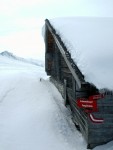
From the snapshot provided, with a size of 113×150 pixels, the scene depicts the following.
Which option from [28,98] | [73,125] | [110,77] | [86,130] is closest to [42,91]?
[28,98]

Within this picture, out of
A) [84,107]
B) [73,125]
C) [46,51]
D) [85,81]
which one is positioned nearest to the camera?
[85,81]

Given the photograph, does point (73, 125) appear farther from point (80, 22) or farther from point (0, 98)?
point (80, 22)

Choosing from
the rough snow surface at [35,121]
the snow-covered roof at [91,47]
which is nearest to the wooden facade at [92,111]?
the snow-covered roof at [91,47]

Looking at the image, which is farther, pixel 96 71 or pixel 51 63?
pixel 51 63

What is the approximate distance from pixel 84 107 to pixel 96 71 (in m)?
1.23

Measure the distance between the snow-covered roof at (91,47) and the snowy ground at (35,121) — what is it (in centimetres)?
222

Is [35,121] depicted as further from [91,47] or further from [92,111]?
[91,47]

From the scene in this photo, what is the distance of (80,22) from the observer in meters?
13.1

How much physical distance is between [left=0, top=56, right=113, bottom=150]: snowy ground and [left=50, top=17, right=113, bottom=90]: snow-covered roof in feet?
7.30

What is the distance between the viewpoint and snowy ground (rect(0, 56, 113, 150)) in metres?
9.57

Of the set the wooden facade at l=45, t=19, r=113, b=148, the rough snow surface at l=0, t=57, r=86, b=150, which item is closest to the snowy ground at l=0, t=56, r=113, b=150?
the rough snow surface at l=0, t=57, r=86, b=150

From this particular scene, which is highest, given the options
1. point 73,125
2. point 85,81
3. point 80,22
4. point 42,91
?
point 80,22

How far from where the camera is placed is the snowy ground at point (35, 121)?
9570 millimetres

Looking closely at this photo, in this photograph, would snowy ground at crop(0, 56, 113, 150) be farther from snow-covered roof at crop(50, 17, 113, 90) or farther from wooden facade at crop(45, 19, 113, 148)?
snow-covered roof at crop(50, 17, 113, 90)
